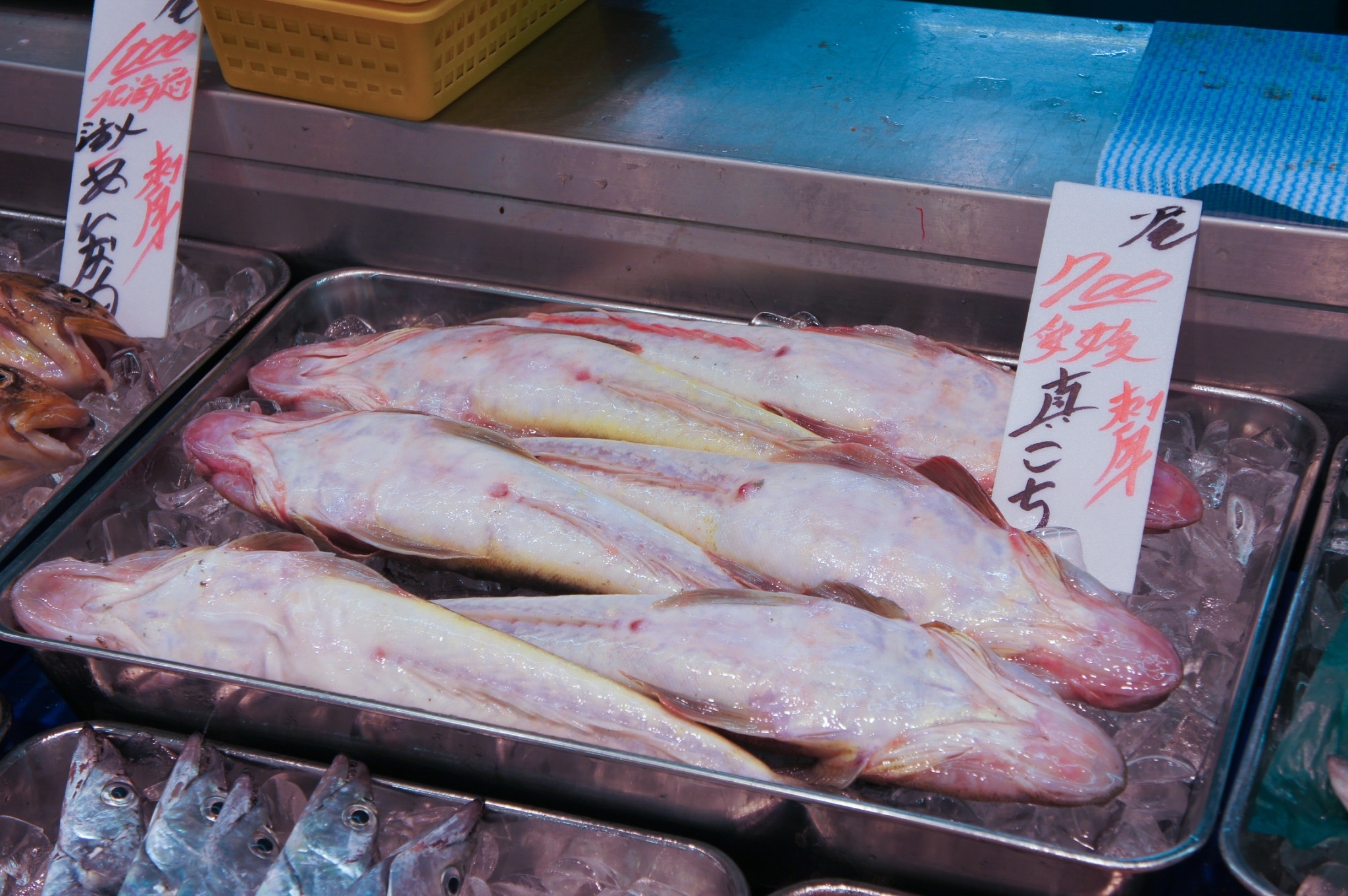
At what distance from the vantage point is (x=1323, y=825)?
1700mm

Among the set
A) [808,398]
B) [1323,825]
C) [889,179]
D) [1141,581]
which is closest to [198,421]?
[808,398]

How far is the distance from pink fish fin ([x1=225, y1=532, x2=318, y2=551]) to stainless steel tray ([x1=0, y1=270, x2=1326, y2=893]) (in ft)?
0.89

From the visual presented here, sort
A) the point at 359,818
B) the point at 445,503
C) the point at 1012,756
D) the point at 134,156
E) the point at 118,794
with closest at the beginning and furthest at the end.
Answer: the point at 1012,756, the point at 359,818, the point at 118,794, the point at 445,503, the point at 134,156

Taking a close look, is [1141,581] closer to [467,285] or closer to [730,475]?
[730,475]

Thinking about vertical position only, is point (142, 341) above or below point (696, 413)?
below

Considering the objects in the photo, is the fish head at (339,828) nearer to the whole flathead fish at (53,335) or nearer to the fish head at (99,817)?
the fish head at (99,817)

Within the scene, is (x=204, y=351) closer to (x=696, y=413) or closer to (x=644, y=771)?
(x=696, y=413)

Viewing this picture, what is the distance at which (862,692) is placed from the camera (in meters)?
1.70

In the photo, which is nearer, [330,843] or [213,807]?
[330,843]

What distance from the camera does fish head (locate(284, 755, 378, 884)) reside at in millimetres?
1711

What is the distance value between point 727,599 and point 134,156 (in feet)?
6.31

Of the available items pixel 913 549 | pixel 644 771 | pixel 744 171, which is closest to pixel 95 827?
pixel 644 771

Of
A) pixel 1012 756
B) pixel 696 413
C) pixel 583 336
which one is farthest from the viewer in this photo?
pixel 583 336

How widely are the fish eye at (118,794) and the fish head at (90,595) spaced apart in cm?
24
